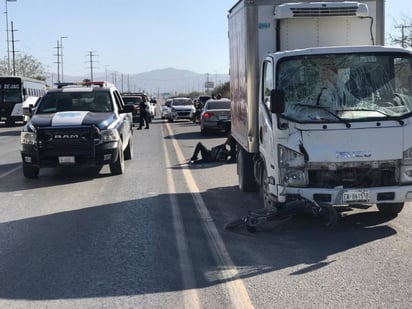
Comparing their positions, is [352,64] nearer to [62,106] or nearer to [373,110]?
[373,110]

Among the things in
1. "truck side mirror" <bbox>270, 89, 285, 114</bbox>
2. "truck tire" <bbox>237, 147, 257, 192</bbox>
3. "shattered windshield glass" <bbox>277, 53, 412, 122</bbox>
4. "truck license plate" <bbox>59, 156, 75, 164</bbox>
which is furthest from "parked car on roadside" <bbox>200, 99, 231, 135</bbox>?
"truck side mirror" <bbox>270, 89, 285, 114</bbox>

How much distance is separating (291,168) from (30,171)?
24.0 feet

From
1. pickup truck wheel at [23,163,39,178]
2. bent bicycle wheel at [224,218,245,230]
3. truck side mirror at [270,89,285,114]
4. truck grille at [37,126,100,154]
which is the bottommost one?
bent bicycle wheel at [224,218,245,230]

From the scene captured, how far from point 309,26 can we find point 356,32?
2.29 ft

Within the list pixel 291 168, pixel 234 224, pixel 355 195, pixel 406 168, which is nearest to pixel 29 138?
pixel 234 224

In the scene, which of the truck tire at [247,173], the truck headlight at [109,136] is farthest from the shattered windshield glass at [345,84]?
the truck headlight at [109,136]

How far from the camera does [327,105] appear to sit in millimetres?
7359

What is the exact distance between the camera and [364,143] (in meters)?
6.95

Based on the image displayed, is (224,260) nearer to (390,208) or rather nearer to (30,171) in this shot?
(390,208)

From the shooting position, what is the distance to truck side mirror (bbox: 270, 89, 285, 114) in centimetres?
713

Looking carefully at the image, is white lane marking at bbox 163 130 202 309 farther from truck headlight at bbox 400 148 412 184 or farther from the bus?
the bus

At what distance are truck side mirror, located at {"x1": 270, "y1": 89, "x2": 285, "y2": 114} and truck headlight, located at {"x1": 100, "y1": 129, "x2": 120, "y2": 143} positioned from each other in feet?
19.5

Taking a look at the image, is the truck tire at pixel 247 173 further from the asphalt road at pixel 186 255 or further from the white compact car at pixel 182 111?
the white compact car at pixel 182 111

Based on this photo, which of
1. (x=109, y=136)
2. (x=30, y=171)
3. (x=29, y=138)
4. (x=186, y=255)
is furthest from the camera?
(x=30, y=171)
